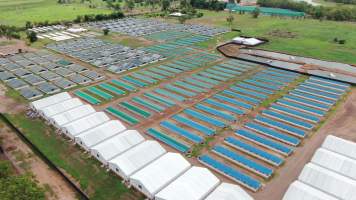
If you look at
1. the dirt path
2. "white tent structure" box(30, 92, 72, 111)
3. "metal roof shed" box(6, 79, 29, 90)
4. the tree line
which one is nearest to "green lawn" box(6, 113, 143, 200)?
"white tent structure" box(30, 92, 72, 111)

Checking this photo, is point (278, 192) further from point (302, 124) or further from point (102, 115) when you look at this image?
point (102, 115)

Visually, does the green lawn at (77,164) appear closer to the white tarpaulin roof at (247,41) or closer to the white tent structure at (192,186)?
the white tent structure at (192,186)

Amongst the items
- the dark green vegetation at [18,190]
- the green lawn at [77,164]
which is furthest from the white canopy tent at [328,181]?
the dark green vegetation at [18,190]

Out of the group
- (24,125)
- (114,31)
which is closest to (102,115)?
(24,125)

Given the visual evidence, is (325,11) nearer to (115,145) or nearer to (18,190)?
(115,145)

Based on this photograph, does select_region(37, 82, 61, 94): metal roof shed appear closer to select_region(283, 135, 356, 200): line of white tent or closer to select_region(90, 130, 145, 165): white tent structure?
select_region(90, 130, 145, 165): white tent structure

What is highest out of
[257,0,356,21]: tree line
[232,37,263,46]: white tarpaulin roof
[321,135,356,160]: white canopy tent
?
[257,0,356,21]: tree line
